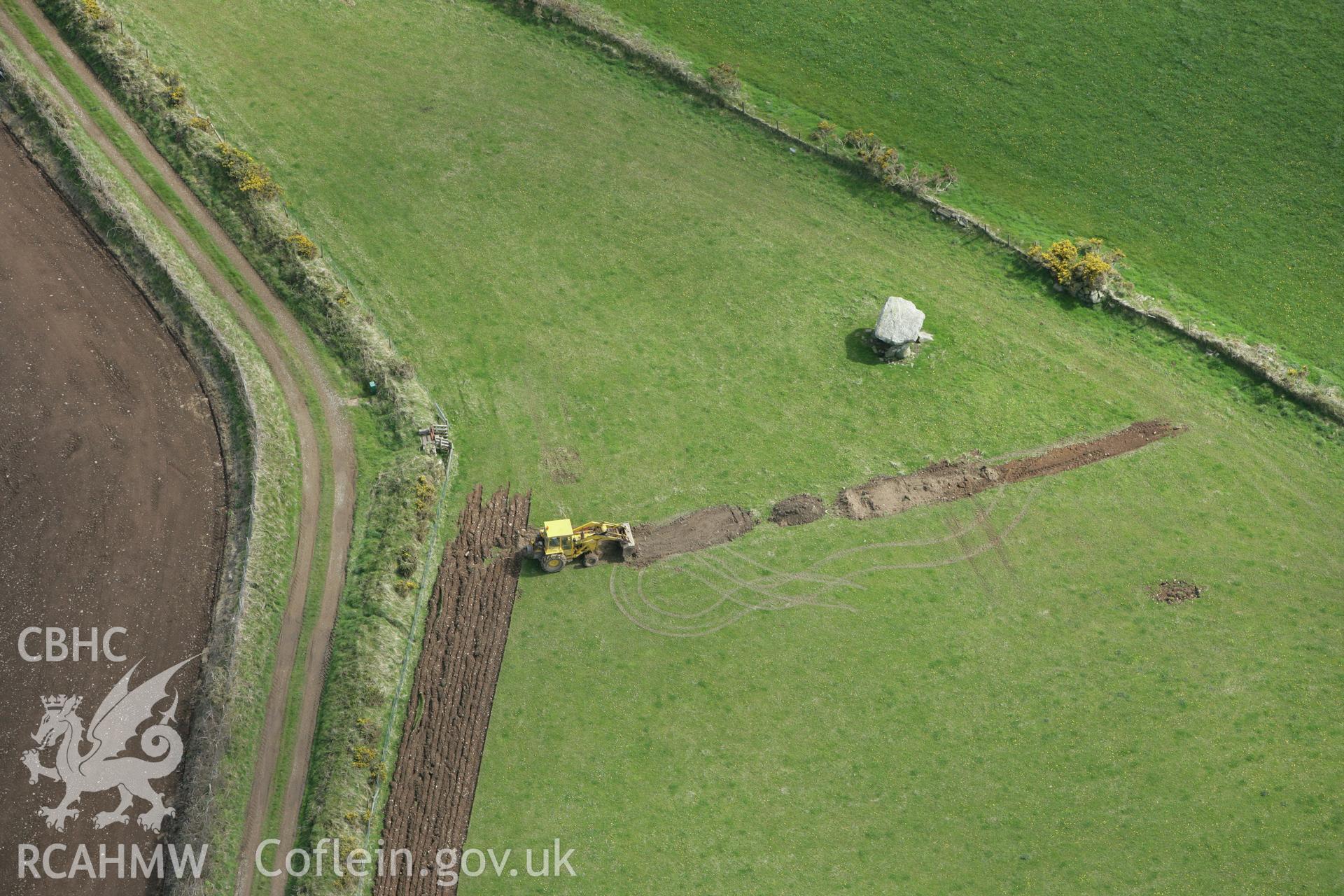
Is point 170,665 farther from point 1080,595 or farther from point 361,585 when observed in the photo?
point 1080,595

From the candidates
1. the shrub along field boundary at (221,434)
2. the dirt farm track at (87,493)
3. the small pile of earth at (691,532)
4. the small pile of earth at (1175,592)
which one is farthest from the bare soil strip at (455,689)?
the small pile of earth at (1175,592)

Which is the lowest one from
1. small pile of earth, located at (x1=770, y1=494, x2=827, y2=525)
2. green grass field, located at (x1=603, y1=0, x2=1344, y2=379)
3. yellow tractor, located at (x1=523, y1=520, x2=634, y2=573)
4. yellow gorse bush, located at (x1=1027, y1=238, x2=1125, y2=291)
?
yellow tractor, located at (x1=523, y1=520, x2=634, y2=573)

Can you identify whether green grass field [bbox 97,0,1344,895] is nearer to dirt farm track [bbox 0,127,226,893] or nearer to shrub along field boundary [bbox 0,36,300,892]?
shrub along field boundary [bbox 0,36,300,892]

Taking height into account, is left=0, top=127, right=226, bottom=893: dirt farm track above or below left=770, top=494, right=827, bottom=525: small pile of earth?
below

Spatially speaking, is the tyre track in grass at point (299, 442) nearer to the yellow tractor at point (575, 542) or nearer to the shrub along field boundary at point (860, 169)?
the yellow tractor at point (575, 542)

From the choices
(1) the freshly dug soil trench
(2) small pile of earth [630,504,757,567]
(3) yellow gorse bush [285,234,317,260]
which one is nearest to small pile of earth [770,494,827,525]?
(1) the freshly dug soil trench

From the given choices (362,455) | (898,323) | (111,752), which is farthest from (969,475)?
(111,752)

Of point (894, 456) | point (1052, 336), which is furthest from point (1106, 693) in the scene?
point (1052, 336)
